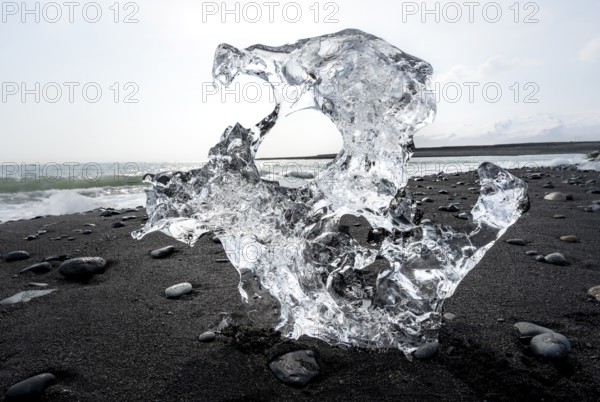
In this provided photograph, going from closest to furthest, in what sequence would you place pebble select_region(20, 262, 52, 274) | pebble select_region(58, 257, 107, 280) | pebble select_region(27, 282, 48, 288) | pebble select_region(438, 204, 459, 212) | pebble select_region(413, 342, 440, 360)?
pebble select_region(413, 342, 440, 360) → pebble select_region(27, 282, 48, 288) → pebble select_region(58, 257, 107, 280) → pebble select_region(20, 262, 52, 274) → pebble select_region(438, 204, 459, 212)

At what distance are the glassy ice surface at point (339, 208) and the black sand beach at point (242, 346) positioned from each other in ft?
0.58

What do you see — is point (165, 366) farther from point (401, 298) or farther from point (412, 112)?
point (412, 112)

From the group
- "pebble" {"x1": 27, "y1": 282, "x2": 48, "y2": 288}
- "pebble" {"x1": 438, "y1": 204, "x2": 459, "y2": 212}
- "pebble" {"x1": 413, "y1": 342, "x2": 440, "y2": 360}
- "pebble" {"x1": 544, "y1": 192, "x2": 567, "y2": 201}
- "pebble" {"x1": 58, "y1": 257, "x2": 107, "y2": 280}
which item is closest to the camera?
"pebble" {"x1": 413, "y1": 342, "x2": 440, "y2": 360}

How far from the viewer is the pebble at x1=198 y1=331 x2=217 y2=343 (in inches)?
70.3

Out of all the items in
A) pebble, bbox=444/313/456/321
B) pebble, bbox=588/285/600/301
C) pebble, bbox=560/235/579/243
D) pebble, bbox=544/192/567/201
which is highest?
pebble, bbox=544/192/567/201

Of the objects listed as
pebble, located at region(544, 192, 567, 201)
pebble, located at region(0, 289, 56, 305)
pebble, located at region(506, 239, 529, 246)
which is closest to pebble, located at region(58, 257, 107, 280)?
pebble, located at region(0, 289, 56, 305)

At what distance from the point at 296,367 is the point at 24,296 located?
189cm

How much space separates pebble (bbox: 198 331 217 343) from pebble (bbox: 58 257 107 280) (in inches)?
55.5

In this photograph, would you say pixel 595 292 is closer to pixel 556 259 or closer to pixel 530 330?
pixel 556 259

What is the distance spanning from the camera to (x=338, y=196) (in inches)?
86.7

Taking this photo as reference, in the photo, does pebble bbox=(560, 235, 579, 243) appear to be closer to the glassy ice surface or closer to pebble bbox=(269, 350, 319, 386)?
the glassy ice surface

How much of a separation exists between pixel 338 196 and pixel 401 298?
26.1 inches

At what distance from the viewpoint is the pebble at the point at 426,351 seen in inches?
64.0

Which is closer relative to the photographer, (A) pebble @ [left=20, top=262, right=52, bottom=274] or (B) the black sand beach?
(B) the black sand beach
